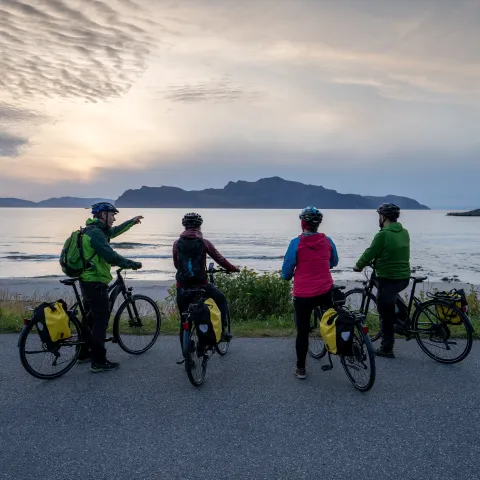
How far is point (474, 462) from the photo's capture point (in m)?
3.80

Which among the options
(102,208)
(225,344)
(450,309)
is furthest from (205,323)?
(450,309)

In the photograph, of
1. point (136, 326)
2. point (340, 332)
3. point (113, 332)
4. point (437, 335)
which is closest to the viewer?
point (340, 332)

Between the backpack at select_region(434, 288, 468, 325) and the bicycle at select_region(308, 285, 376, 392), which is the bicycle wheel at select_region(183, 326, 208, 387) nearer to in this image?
the bicycle at select_region(308, 285, 376, 392)

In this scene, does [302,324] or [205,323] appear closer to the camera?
[205,323]

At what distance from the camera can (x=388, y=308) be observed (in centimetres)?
669

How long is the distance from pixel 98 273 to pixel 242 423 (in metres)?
2.89

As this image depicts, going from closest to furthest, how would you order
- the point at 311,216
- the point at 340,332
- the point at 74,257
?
1. the point at 340,332
2. the point at 311,216
3. the point at 74,257

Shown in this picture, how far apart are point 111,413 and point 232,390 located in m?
1.45

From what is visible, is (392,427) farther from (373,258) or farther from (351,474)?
(373,258)

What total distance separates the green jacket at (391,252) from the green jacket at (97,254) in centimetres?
364

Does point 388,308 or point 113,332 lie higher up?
point 388,308

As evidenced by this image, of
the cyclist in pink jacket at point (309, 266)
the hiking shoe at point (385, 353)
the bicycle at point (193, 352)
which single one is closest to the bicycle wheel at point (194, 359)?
the bicycle at point (193, 352)

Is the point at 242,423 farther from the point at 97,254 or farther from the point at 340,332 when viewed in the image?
the point at 97,254

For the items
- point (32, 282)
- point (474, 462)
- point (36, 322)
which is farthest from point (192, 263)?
point (32, 282)
